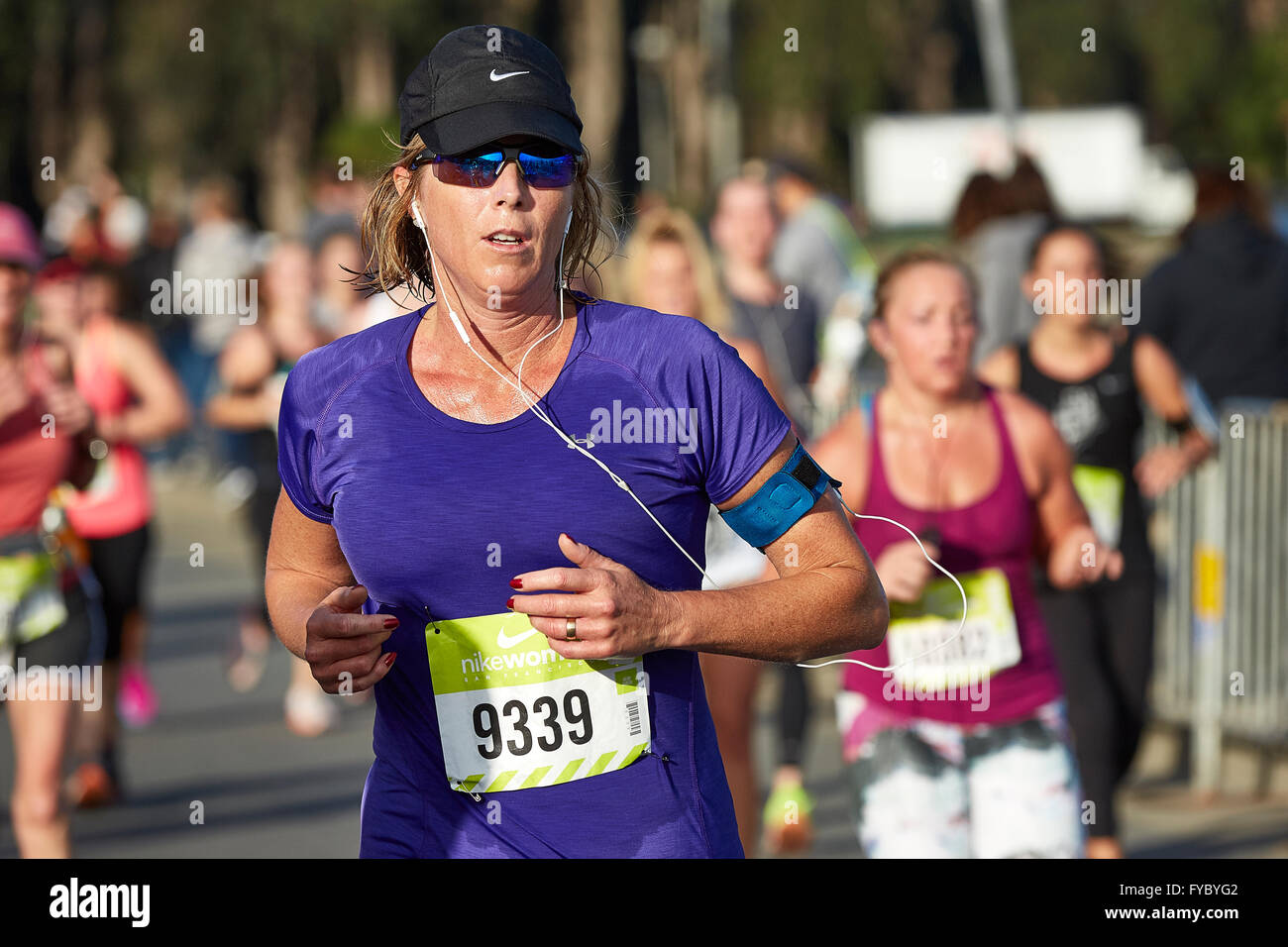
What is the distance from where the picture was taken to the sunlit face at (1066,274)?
5.89 m

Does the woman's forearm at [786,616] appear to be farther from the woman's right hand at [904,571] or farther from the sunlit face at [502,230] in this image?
the woman's right hand at [904,571]

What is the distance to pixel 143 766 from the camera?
7910 mm

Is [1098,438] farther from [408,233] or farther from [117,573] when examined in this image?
[117,573]

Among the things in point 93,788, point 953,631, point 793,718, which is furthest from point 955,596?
point 93,788

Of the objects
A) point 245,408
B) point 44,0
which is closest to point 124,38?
point 44,0

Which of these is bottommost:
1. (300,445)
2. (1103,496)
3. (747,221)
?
(1103,496)

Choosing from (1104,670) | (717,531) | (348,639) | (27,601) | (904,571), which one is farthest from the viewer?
(717,531)

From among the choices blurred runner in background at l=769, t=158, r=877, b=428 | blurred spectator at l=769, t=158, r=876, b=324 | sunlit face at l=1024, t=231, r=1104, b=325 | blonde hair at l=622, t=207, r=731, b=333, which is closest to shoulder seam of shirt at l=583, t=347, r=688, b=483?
sunlit face at l=1024, t=231, r=1104, b=325

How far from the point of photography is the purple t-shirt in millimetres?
2783

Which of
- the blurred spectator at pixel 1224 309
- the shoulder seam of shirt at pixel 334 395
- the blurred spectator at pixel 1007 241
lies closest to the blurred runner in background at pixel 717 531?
the blurred spectator at pixel 1007 241

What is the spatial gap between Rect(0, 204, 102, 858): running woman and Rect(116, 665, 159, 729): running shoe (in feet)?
9.06

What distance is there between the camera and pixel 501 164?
9.13 ft

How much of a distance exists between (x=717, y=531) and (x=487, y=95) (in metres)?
3.34
